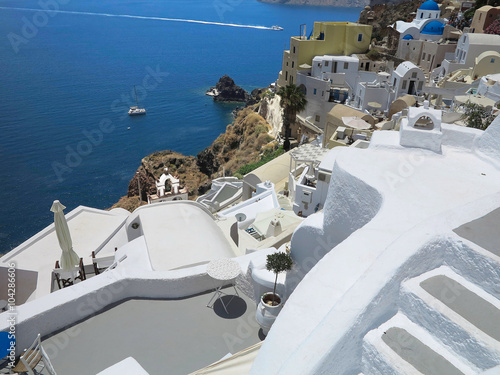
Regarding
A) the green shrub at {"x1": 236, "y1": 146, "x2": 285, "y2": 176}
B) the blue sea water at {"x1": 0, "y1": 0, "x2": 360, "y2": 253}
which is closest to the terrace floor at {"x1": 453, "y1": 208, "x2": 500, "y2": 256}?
the green shrub at {"x1": 236, "y1": 146, "x2": 285, "y2": 176}

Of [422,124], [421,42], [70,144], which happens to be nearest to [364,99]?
[421,42]

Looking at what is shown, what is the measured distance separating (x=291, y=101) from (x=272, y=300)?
126 ft

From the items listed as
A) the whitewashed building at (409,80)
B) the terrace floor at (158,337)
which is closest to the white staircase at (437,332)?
the terrace floor at (158,337)

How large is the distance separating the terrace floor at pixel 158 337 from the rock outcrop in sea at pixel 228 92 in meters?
91.8

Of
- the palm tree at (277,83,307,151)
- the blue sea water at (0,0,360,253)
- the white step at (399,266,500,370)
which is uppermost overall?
the white step at (399,266,500,370)

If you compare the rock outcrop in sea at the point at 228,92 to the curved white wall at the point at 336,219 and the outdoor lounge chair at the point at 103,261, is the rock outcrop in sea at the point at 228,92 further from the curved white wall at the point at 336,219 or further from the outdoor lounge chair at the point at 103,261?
the curved white wall at the point at 336,219

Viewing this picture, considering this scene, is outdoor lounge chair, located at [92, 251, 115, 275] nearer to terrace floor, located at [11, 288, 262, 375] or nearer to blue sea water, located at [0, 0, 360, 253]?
terrace floor, located at [11, 288, 262, 375]

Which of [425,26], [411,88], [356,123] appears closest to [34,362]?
[356,123]

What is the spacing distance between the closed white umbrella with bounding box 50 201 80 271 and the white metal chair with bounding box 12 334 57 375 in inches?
233

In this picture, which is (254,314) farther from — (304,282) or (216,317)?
(304,282)

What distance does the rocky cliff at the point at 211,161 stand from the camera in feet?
167

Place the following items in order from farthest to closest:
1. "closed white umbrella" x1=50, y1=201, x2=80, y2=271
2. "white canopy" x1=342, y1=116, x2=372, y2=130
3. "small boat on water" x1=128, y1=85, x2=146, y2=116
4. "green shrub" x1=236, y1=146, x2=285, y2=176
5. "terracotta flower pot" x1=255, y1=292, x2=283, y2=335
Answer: "small boat on water" x1=128, y1=85, x2=146, y2=116 → "green shrub" x1=236, y1=146, x2=285, y2=176 → "white canopy" x1=342, y1=116, x2=372, y2=130 → "closed white umbrella" x1=50, y1=201, x2=80, y2=271 → "terracotta flower pot" x1=255, y1=292, x2=283, y2=335

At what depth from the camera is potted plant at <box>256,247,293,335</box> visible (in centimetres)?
796

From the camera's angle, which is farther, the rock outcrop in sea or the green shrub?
the rock outcrop in sea
